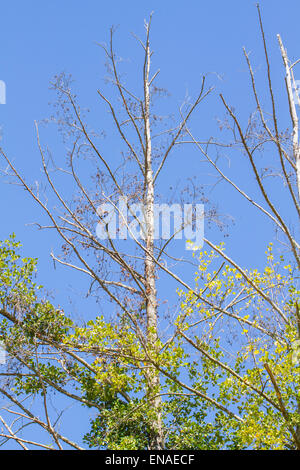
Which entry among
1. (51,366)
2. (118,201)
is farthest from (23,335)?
(118,201)

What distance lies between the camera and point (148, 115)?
1306 cm

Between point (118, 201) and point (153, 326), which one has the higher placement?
point (118, 201)

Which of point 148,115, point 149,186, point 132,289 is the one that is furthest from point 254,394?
point 148,115

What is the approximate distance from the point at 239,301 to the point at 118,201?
2.98 metres

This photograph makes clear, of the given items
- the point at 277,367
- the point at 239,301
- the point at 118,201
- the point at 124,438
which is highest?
the point at 118,201
